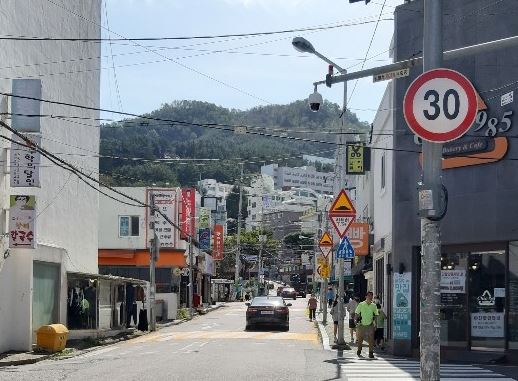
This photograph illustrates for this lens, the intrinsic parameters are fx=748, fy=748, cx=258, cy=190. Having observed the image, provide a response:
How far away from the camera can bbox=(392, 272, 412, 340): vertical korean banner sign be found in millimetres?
21484

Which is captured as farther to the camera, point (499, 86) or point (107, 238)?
point (107, 238)

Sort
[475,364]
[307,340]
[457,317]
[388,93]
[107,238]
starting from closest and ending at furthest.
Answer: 1. [475,364]
2. [457,317]
3. [388,93]
4. [307,340]
5. [107,238]

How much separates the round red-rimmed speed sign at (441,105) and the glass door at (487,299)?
13442mm

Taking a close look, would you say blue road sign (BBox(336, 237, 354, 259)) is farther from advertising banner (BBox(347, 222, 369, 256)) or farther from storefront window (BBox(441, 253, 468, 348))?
advertising banner (BBox(347, 222, 369, 256))

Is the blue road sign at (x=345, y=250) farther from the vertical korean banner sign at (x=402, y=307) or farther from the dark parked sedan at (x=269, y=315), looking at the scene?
the dark parked sedan at (x=269, y=315)

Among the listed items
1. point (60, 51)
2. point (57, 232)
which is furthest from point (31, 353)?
point (60, 51)

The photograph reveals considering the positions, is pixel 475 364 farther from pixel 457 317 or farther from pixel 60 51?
pixel 60 51

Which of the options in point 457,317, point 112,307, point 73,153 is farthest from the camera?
point 112,307

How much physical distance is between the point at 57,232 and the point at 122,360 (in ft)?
31.3

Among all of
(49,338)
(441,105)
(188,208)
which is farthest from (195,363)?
(188,208)

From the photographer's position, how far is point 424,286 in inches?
276

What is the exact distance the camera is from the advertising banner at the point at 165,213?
158 ft

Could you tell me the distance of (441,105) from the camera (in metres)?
7.04

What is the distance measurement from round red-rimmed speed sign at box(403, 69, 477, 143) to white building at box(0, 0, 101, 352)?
55.3ft
